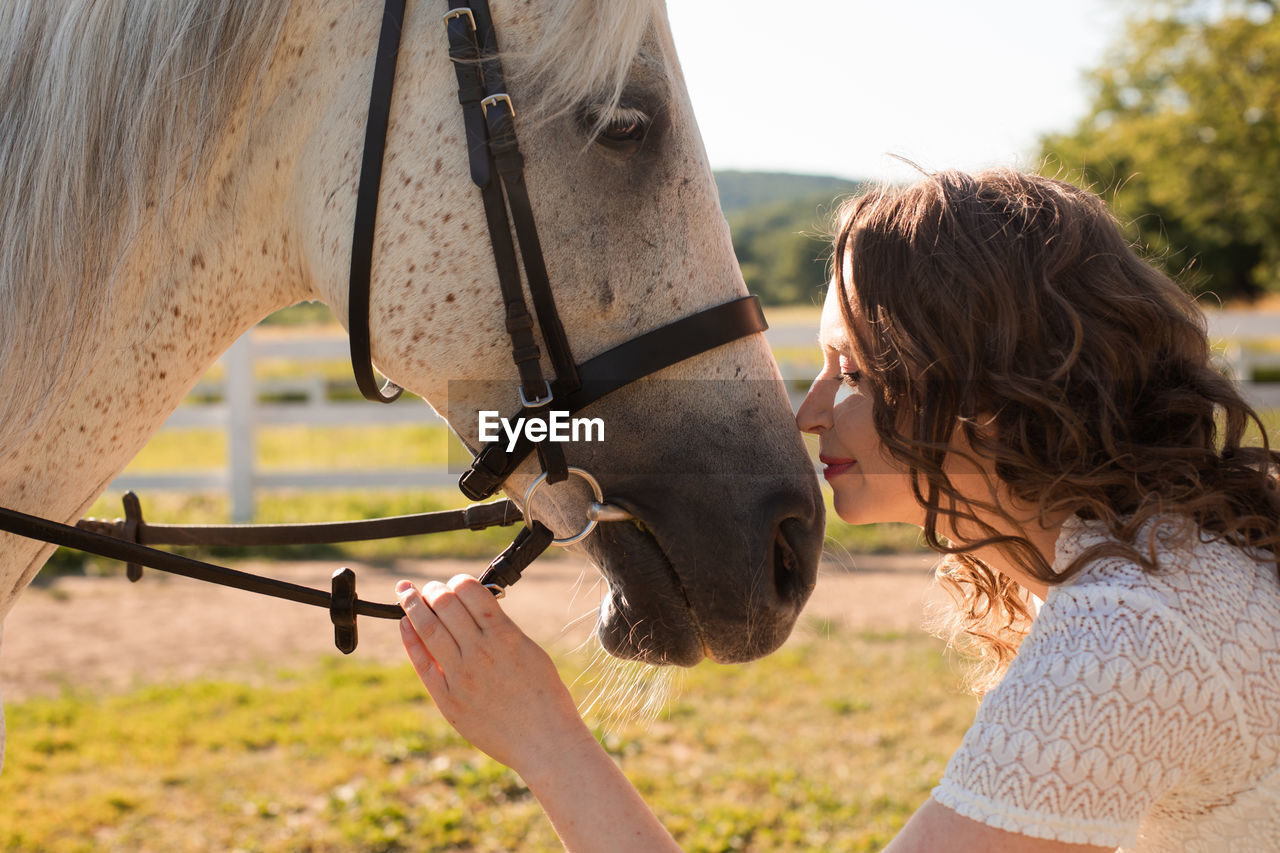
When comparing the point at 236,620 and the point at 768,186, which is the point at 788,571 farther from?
the point at 236,620

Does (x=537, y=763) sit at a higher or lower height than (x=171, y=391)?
lower

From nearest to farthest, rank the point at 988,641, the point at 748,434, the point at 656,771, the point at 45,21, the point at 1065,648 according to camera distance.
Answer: the point at 1065,648 → the point at 45,21 → the point at 748,434 → the point at 988,641 → the point at 656,771

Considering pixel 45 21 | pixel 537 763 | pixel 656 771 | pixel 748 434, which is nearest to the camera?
pixel 537 763

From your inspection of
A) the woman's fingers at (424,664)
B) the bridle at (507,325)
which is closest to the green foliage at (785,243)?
the bridle at (507,325)

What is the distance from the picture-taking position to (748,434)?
141cm

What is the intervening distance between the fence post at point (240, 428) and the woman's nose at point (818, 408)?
6.28 meters

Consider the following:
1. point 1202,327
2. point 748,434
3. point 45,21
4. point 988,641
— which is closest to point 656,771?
point 988,641

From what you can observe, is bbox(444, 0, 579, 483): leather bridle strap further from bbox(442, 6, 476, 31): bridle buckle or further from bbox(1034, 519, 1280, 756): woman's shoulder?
bbox(1034, 519, 1280, 756): woman's shoulder

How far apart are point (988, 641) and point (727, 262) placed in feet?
2.82

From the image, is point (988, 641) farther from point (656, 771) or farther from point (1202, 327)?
point (656, 771)

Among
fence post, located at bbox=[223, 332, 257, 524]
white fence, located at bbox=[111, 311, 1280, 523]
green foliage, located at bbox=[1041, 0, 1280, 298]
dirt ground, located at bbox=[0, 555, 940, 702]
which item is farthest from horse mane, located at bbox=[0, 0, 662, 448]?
green foliage, located at bbox=[1041, 0, 1280, 298]

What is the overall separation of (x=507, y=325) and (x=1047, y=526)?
82cm

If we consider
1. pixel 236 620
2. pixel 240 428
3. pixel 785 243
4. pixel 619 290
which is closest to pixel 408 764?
pixel 236 620

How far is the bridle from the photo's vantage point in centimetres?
134
